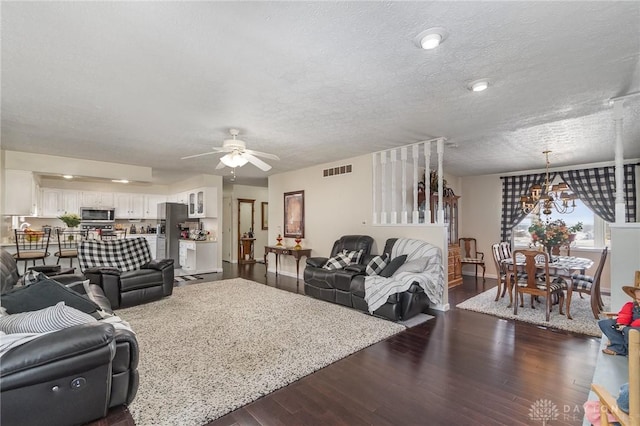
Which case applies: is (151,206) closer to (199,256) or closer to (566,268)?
(199,256)

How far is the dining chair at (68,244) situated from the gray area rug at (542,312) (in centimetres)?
685

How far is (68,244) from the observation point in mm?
6051

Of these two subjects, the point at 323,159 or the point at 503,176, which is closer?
the point at 323,159

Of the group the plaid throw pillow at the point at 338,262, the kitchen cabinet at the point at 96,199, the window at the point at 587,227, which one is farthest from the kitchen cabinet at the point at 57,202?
the window at the point at 587,227

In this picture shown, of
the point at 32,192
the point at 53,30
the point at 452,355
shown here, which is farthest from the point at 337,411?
the point at 32,192

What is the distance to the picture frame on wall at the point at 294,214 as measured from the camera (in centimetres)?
681

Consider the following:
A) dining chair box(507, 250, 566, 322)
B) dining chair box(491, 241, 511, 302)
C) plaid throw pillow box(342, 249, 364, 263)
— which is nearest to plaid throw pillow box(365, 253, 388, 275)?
plaid throw pillow box(342, 249, 364, 263)

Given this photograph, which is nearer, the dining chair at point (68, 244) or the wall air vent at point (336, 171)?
the dining chair at point (68, 244)

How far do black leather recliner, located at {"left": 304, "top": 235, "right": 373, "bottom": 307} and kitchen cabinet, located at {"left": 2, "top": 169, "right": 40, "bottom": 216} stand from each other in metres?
5.09

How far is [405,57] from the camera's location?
219cm

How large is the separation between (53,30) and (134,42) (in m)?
0.47

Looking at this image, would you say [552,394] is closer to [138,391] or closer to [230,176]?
[138,391]

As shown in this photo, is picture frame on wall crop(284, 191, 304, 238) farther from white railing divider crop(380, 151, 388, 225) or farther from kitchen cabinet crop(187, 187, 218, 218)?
white railing divider crop(380, 151, 388, 225)

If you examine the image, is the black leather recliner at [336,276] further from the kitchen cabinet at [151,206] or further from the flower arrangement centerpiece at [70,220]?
the kitchen cabinet at [151,206]
